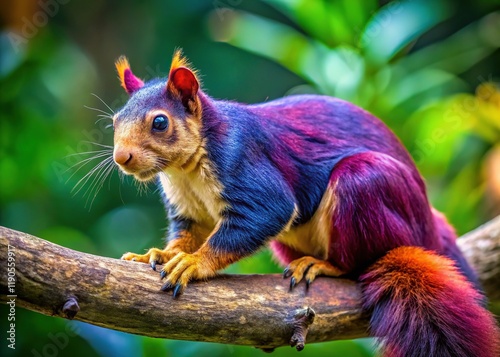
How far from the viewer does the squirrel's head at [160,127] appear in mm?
2197

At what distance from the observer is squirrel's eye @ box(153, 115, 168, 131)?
7.40 feet

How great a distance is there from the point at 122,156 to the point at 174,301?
0.51 meters

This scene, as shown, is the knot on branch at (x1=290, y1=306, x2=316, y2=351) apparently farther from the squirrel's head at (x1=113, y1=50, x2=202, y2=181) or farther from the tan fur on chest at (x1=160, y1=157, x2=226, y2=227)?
the squirrel's head at (x1=113, y1=50, x2=202, y2=181)

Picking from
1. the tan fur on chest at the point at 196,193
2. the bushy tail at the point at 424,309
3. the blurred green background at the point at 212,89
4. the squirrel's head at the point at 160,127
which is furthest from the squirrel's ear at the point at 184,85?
the blurred green background at the point at 212,89

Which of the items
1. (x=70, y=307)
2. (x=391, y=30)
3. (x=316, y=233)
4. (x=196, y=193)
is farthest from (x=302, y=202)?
(x=391, y=30)

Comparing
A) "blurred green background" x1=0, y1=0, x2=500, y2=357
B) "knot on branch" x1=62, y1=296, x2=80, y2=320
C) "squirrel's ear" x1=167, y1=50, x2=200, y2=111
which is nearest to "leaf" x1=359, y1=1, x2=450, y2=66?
"blurred green background" x1=0, y1=0, x2=500, y2=357

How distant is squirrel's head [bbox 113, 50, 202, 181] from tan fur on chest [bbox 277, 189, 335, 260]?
53 cm

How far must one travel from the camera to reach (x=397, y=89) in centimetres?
394

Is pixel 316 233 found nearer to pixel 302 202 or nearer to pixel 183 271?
pixel 302 202

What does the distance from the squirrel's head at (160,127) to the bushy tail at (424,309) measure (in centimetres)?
88

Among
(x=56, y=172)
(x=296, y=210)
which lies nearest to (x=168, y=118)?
(x=296, y=210)

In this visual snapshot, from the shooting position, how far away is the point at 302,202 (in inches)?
103

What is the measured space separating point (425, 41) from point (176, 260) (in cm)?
468

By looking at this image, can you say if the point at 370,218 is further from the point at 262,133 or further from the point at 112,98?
the point at 112,98
